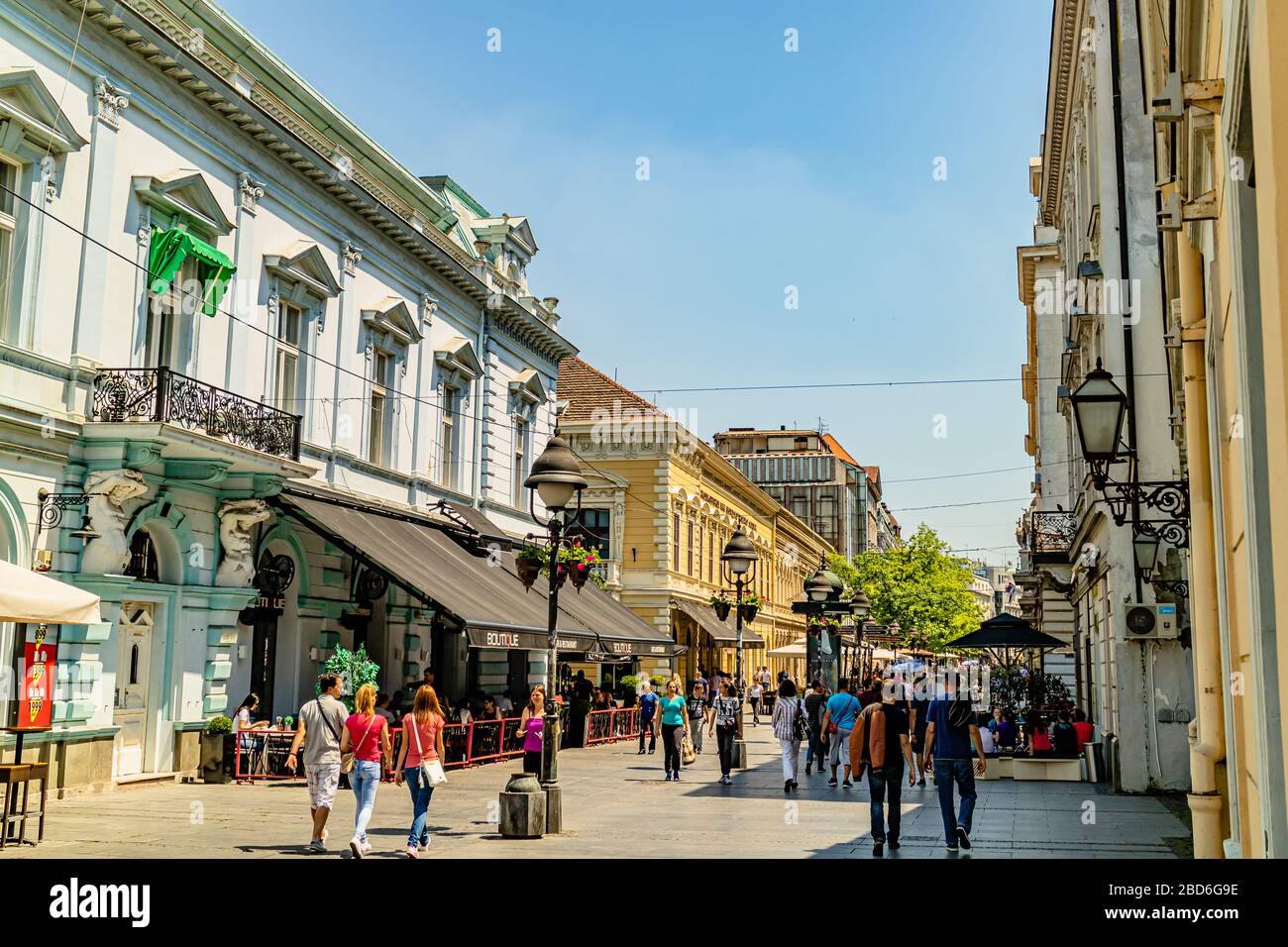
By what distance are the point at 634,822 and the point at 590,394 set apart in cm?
3512

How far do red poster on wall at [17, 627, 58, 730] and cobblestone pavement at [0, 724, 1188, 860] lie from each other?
3.78ft

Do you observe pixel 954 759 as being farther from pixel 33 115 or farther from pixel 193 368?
pixel 33 115

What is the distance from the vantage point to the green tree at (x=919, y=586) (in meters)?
69.2

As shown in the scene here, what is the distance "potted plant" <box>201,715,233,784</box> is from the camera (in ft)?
59.9

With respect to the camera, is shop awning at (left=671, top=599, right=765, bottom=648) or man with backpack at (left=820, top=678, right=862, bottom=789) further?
shop awning at (left=671, top=599, right=765, bottom=648)

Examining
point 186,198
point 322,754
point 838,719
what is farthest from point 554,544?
point 186,198

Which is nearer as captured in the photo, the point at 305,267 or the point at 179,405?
the point at 179,405

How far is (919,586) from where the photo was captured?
70.2m

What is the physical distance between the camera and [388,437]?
2533cm

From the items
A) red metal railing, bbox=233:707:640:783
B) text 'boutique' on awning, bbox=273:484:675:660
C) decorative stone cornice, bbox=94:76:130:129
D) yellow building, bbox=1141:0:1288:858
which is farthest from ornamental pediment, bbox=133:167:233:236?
yellow building, bbox=1141:0:1288:858

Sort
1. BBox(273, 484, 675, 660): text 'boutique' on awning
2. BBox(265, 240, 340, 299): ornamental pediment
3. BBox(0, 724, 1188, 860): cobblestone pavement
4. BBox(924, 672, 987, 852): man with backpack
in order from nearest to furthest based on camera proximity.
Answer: BBox(0, 724, 1188, 860): cobblestone pavement → BBox(924, 672, 987, 852): man with backpack → BBox(273, 484, 675, 660): text 'boutique' on awning → BBox(265, 240, 340, 299): ornamental pediment

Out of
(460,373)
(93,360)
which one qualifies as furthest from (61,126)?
(460,373)

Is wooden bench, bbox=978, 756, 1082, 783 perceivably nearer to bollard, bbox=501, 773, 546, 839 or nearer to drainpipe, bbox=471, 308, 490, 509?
bollard, bbox=501, 773, 546, 839
